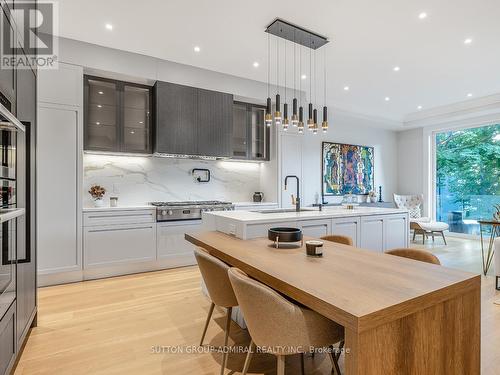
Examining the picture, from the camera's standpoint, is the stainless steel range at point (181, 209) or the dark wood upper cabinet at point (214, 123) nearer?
the stainless steel range at point (181, 209)

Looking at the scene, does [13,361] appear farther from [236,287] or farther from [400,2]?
[400,2]

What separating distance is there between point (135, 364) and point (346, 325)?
5.34ft

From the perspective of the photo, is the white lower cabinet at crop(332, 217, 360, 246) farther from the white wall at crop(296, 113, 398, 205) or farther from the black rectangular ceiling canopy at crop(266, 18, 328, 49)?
the white wall at crop(296, 113, 398, 205)

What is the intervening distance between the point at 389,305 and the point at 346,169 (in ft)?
19.7

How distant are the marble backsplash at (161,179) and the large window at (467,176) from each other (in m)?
4.88

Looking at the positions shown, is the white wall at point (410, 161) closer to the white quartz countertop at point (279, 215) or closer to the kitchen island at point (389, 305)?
the white quartz countertop at point (279, 215)

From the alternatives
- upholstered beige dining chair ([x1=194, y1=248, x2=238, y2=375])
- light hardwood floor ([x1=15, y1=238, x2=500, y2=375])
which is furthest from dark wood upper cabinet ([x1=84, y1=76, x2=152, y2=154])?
upholstered beige dining chair ([x1=194, y1=248, x2=238, y2=375])

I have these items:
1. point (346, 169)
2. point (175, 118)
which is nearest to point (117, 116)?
point (175, 118)

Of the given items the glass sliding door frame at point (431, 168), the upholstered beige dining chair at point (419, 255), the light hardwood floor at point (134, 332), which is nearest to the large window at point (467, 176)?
the glass sliding door frame at point (431, 168)

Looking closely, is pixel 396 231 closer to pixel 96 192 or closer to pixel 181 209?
pixel 181 209

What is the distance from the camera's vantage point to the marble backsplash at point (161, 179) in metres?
4.12

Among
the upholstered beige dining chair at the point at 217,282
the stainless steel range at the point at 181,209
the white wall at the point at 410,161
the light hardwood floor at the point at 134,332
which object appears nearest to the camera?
the upholstered beige dining chair at the point at 217,282

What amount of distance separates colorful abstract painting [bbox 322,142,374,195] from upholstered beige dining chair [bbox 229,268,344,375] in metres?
5.25

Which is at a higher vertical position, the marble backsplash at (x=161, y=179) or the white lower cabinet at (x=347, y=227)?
the marble backsplash at (x=161, y=179)
